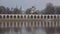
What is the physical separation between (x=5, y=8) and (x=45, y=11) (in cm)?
711

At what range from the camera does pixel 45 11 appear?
36531mm

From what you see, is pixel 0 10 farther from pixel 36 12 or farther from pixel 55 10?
pixel 55 10

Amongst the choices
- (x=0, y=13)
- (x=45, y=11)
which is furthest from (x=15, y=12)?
(x=45, y=11)

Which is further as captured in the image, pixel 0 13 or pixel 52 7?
pixel 52 7

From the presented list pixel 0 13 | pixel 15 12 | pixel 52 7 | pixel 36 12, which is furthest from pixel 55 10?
pixel 0 13

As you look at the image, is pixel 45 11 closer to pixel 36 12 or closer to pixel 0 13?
pixel 36 12

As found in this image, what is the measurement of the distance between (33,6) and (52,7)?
11.2 ft

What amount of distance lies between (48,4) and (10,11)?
6.67m

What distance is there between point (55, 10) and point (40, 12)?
2.84 metres

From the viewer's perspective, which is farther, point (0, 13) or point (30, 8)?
point (30, 8)

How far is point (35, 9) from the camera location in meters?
37.5

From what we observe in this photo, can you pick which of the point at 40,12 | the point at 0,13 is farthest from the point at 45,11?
the point at 0,13

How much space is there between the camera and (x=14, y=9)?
36.5 metres

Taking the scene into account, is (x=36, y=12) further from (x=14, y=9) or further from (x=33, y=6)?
(x=14, y=9)
